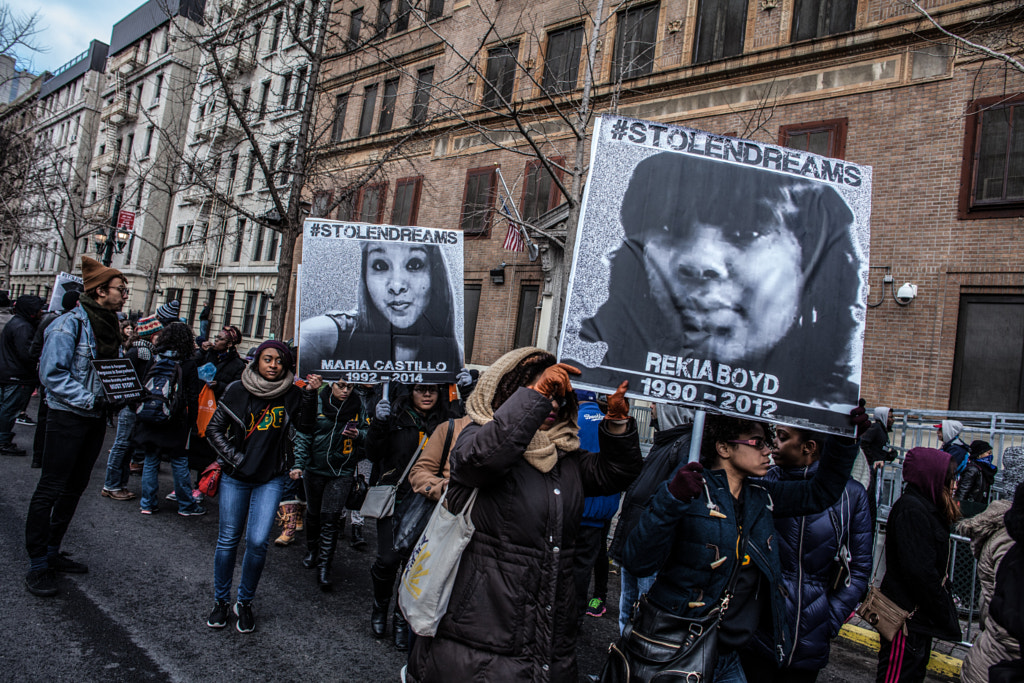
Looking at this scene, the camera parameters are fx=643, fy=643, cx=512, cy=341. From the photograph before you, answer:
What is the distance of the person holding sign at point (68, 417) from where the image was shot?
178 inches

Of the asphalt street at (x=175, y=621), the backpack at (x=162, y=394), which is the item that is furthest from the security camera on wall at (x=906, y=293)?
the backpack at (x=162, y=394)

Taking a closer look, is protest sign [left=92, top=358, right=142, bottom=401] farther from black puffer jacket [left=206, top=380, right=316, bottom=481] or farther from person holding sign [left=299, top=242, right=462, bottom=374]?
person holding sign [left=299, top=242, right=462, bottom=374]

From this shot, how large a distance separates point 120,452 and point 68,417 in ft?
10.1

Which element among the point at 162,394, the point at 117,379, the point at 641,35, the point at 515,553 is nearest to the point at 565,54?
the point at 641,35

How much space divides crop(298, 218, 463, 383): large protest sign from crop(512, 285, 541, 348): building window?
1198 cm

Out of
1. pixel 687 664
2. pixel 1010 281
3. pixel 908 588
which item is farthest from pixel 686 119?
pixel 687 664

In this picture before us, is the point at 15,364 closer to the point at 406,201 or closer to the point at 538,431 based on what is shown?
the point at 538,431

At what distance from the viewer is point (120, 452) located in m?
7.35

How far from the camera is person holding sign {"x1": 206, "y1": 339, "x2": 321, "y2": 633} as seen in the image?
4.39m

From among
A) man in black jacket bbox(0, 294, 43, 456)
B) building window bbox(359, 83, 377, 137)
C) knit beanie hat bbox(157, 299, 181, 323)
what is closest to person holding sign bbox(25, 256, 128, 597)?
knit beanie hat bbox(157, 299, 181, 323)

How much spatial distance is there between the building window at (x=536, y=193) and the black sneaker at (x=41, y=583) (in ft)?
46.7

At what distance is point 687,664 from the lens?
2.55m

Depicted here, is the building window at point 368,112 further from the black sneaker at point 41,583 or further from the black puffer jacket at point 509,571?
the black puffer jacket at point 509,571

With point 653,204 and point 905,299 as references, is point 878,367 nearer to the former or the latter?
point 905,299
